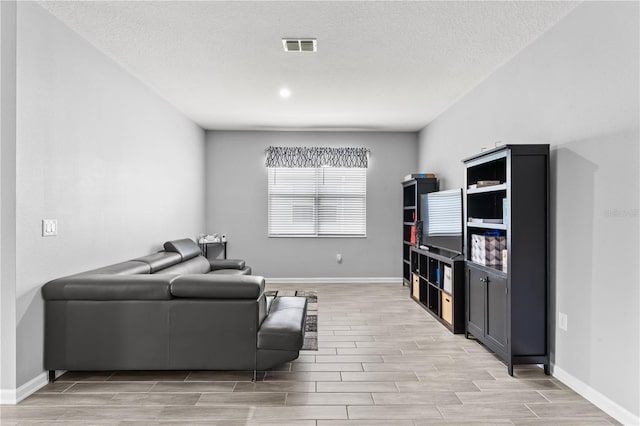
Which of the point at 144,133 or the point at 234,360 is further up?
the point at 144,133

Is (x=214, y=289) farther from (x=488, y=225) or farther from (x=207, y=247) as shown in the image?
(x=207, y=247)

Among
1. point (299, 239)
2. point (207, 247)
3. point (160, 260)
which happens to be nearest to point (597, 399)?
point (160, 260)

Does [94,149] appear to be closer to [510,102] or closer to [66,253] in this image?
[66,253]

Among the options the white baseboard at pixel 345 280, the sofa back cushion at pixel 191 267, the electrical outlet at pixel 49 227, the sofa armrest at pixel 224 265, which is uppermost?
the electrical outlet at pixel 49 227

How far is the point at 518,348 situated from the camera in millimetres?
3096

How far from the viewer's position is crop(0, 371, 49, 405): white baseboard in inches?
102

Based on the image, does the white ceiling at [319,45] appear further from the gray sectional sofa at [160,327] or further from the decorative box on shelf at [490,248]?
the gray sectional sofa at [160,327]

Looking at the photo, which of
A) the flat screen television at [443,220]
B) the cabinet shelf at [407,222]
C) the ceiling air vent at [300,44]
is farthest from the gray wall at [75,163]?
the cabinet shelf at [407,222]

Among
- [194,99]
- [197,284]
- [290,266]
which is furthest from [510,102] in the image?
[290,266]

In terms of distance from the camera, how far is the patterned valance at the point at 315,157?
7137 millimetres

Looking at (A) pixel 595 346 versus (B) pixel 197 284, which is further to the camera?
(B) pixel 197 284

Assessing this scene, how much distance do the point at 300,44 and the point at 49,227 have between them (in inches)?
95.1

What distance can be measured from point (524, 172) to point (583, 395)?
1604 millimetres

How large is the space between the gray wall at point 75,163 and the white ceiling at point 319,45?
23cm
